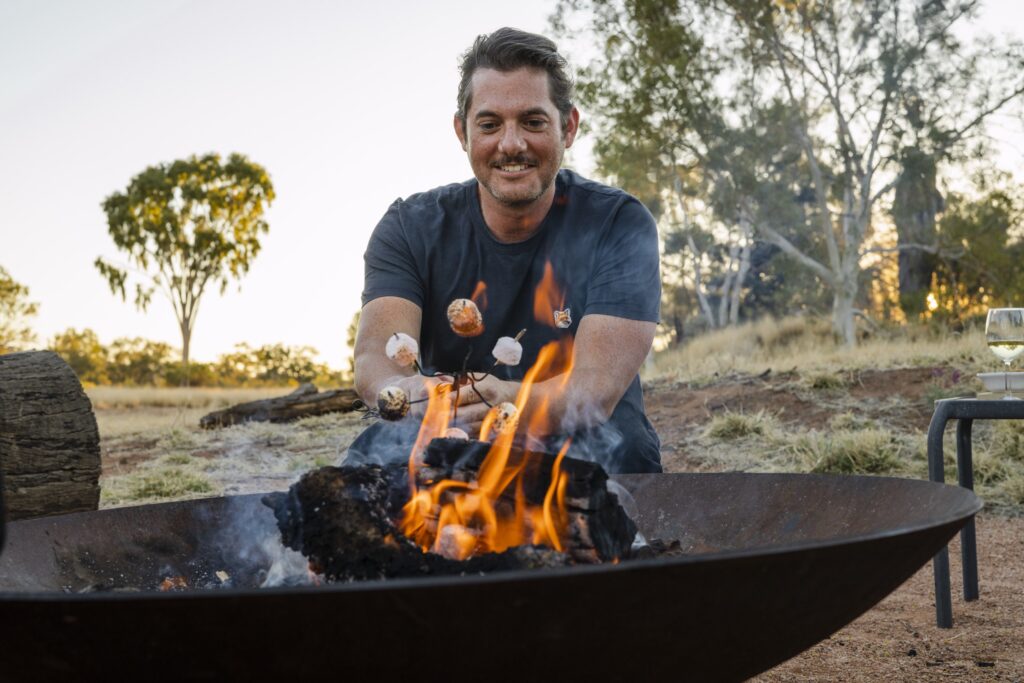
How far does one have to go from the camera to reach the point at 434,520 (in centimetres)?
156

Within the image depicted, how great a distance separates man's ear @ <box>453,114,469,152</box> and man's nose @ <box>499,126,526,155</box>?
0.67ft

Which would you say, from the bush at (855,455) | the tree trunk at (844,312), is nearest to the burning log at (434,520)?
the bush at (855,455)

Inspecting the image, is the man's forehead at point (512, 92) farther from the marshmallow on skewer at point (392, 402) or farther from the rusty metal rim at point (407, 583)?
the rusty metal rim at point (407, 583)

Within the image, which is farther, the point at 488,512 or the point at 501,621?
the point at 488,512

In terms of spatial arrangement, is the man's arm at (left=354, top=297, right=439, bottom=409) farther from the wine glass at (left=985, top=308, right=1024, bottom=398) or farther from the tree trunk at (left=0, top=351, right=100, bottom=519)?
the tree trunk at (left=0, top=351, right=100, bottom=519)

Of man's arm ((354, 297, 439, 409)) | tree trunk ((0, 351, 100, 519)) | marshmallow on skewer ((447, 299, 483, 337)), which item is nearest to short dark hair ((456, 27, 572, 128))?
man's arm ((354, 297, 439, 409))

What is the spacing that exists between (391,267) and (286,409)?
6587 millimetres

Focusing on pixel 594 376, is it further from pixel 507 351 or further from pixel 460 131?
pixel 460 131

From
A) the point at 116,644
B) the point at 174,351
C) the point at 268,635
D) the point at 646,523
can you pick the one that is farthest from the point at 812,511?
the point at 174,351

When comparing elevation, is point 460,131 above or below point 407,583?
above

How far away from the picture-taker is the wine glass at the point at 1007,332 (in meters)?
2.54

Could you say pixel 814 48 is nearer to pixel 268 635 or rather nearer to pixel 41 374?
pixel 41 374

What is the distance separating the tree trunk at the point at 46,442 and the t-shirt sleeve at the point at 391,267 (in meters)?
1.93

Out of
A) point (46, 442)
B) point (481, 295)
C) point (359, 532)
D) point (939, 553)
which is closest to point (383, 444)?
point (481, 295)
